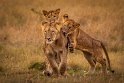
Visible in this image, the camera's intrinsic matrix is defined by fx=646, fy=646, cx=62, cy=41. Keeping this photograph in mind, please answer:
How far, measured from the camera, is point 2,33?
19297 millimetres

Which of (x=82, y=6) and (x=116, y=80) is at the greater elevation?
(x=82, y=6)

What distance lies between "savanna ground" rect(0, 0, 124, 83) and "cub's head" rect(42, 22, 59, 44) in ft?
2.41

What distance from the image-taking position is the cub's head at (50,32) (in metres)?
12.2

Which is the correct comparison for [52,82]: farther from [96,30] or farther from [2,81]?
[96,30]

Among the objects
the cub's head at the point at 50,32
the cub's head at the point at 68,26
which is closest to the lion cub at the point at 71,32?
the cub's head at the point at 68,26

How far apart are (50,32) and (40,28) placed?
22.0ft

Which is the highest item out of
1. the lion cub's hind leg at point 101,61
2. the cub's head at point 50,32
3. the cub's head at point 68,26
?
the cub's head at point 68,26

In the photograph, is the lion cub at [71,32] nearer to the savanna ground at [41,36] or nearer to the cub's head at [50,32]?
the savanna ground at [41,36]

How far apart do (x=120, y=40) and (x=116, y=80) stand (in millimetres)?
7104

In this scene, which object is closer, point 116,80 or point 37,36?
point 116,80

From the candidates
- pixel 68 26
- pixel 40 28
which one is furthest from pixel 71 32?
pixel 40 28

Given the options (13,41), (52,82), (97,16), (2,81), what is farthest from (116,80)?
(97,16)

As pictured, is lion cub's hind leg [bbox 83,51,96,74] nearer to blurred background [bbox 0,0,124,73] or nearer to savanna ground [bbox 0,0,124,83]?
savanna ground [bbox 0,0,124,83]

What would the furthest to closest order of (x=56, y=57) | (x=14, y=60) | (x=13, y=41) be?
1. (x=13, y=41)
2. (x=14, y=60)
3. (x=56, y=57)
